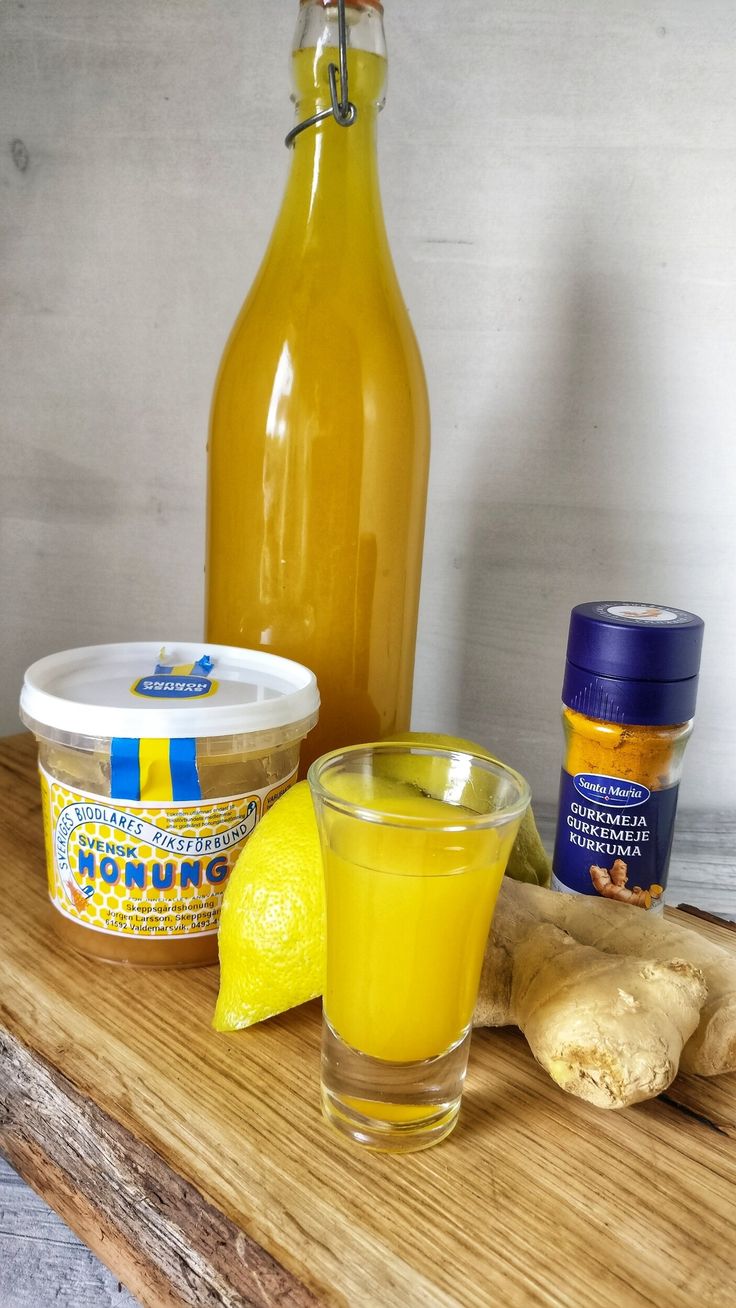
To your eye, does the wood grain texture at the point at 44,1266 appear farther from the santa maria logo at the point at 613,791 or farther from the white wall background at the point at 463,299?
the white wall background at the point at 463,299

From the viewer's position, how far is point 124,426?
3.21 ft

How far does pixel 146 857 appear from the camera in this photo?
0.55m

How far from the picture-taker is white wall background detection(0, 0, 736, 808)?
0.78m

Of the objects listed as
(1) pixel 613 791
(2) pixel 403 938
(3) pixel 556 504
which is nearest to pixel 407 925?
(2) pixel 403 938

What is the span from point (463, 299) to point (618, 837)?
0.47 m

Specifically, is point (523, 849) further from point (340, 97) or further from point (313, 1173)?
point (340, 97)

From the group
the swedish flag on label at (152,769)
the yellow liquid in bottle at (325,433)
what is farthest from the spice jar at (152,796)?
the yellow liquid in bottle at (325,433)

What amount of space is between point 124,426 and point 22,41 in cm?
35

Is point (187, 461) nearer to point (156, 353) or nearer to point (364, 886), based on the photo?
point (156, 353)

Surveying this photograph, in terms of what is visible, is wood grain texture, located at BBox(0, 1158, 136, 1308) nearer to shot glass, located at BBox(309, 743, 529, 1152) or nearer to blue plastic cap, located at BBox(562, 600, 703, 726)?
shot glass, located at BBox(309, 743, 529, 1152)

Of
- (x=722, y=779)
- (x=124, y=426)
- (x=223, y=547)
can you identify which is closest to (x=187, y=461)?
(x=124, y=426)

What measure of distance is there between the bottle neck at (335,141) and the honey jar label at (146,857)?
393mm

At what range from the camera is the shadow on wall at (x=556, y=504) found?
80cm

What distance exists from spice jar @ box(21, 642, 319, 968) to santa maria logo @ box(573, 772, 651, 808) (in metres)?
0.17
